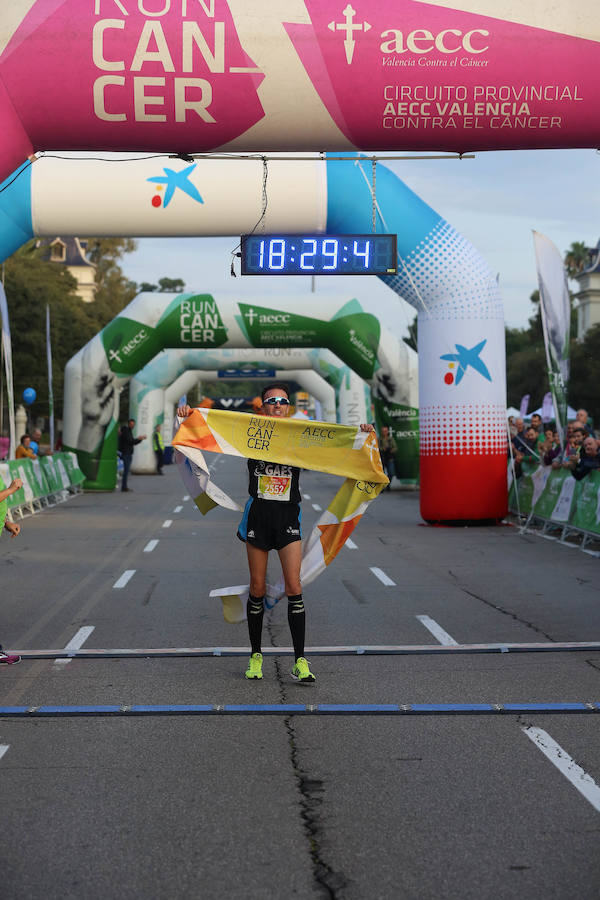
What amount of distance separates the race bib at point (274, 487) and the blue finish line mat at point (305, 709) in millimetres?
1503

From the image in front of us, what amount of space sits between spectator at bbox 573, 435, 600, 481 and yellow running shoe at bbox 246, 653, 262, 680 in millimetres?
10549

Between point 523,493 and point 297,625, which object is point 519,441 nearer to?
point 523,493

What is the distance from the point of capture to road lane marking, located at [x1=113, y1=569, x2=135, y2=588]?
Answer: 13.3m

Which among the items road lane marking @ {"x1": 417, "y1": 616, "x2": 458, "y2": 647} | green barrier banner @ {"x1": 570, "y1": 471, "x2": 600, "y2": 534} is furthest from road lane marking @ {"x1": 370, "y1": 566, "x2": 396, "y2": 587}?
green barrier banner @ {"x1": 570, "y1": 471, "x2": 600, "y2": 534}

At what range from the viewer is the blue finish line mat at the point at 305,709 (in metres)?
6.85

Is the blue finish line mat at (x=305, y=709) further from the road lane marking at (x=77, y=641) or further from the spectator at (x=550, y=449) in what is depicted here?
the spectator at (x=550, y=449)

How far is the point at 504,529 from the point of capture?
68.3 feet

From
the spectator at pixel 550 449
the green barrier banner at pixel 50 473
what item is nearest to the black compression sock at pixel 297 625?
the spectator at pixel 550 449

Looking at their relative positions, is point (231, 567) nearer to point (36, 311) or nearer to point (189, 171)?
point (189, 171)

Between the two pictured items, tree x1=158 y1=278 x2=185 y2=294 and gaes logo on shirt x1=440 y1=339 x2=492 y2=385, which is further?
tree x1=158 y1=278 x2=185 y2=294

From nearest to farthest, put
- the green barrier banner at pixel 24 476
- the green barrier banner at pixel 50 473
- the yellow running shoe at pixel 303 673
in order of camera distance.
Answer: the yellow running shoe at pixel 303 673
the green barrier banner at pixel 24 476
the green barrier banner at pixel 50 473

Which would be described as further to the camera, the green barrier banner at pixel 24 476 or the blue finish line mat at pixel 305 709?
the green barrier banner at pixel 24 476

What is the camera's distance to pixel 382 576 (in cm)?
1411

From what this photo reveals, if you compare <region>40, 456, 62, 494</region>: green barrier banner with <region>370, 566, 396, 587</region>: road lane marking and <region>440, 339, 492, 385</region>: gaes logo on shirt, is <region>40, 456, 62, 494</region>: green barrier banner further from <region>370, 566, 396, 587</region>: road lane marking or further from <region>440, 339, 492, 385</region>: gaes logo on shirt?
<region>370, 566, 396, 587</region>: road lane marking
